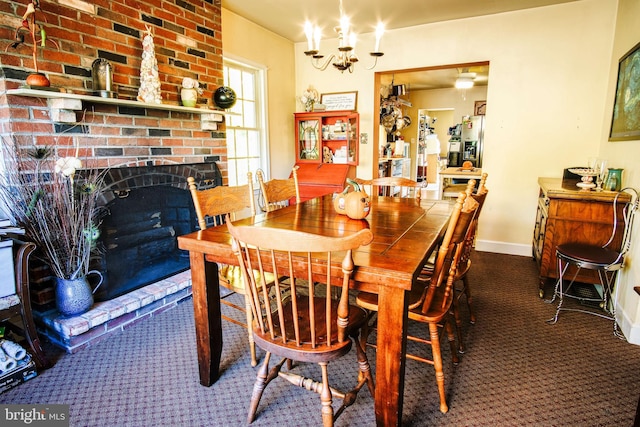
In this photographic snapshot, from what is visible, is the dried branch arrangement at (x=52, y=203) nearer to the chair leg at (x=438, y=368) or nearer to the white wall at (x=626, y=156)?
the chair leg at (x=438, y=368)

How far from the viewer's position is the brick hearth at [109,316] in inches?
83.7

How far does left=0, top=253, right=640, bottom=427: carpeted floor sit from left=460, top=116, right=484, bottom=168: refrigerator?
594 centimetres

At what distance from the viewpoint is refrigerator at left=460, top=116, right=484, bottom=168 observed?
7734 millimetres

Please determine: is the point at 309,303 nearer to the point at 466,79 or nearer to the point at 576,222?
the point at 576,222

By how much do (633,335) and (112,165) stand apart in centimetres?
363

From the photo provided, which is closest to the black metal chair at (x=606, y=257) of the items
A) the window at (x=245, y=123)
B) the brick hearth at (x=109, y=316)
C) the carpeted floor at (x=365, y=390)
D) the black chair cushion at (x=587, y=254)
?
the black chair cushion at (x=587, y=254)

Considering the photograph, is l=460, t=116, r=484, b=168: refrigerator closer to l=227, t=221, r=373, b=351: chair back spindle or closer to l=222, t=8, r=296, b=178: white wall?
l=222, t=8, r=296, b=178: white wall

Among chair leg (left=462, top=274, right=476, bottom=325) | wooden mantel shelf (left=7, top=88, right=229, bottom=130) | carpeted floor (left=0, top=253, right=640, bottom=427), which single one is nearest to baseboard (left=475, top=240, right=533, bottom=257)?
carpeted floor (left=0, top=253, right=640, bottom=427)

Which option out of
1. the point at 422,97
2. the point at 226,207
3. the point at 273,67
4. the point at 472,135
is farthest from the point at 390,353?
the point at 422,97

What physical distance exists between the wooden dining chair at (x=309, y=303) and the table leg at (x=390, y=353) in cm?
13

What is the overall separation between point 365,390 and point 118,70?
105 inches

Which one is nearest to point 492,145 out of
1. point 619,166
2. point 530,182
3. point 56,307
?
point 530,182

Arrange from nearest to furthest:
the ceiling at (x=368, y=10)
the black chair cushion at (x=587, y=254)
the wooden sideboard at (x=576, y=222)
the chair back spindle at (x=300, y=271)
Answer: the chair back spindle at (x=300, y=271) < the black chair cushion at (x=587, y=254) < the wooden sideboard at (x=576, y=222) < the ceiling at (x=368, y=10)

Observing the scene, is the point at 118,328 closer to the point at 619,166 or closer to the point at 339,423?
the point at 339,423
